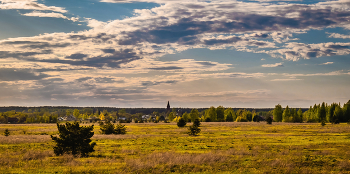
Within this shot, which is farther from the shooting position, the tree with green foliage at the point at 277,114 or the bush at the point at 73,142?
the tree with green foliage at the point at 277,114

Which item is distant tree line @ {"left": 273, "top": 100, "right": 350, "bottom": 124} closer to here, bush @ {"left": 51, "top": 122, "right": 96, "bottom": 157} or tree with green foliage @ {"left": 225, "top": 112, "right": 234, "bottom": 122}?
tree with green foliage @ {"left": 225, "top": 112, "right": 234, "bottom": 122}

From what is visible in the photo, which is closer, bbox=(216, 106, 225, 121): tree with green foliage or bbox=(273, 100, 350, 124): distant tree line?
bbox=(273, 100, 350, 124): distant tree line

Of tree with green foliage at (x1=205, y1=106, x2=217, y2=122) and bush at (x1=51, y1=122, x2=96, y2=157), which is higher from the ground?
tree with green foliage at (x1=205, y1=106, x2=217, y2=122)

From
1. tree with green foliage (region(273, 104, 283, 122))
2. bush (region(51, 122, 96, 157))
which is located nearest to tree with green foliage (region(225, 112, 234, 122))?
tree with green foliage (region(273, 104, 283, 122))

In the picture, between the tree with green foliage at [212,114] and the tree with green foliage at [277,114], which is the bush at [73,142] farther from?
the tree with green foliage at [277,114]

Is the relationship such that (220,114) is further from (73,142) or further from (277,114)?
(73,142)

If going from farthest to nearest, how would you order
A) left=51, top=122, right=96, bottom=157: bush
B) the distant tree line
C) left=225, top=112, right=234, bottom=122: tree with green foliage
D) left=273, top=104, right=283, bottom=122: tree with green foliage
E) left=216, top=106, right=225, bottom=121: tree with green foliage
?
left=225, top=112, right=234, bottom=122: tree with green foliage < left=216, top=106, right=225, bottom=121: tree with green foliage < left=273, top=104, right=283, bottom=122: tree with green foliage < the distant tree line < left=51, top=122, right=96, bottom=157: bush

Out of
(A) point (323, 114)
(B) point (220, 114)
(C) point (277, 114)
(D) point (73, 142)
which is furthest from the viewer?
(B) point (220, 114)

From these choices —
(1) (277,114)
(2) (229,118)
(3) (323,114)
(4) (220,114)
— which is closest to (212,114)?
(4) (220,114)

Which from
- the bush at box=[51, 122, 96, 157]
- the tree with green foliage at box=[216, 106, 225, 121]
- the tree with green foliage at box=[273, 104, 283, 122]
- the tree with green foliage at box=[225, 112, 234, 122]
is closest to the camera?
the bush at box=[51, 122, 96, 157]

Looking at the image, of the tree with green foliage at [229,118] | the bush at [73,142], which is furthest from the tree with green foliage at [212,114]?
the bush at [73,142]

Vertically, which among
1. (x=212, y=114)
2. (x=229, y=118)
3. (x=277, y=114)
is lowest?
(x=229, y=118)

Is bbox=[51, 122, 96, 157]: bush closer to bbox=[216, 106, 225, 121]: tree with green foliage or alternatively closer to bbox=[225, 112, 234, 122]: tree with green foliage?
bbox=[216, 106, 225, 121]: tree with green foliage

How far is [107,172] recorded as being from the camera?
22.8 m
